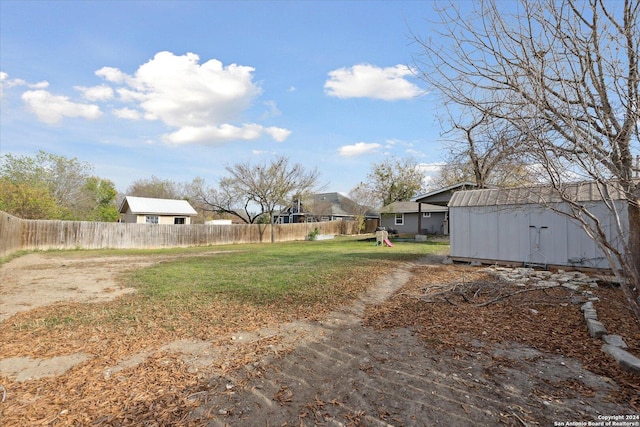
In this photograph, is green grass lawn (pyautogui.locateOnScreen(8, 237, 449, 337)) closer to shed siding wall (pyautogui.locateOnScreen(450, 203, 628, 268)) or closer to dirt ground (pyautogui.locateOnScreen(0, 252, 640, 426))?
dirt ground (pyautogui.locateOnScreen(0, 252, 640, 426))

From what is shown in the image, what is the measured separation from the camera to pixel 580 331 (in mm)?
3717

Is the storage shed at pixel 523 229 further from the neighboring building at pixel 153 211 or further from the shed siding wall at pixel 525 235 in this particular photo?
the neighboring building at pixel 153 211

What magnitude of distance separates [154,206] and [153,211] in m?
0.92

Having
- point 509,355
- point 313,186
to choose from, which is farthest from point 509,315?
point 313,186

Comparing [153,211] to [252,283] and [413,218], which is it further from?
[413,218]

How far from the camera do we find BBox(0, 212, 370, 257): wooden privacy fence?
14336mm

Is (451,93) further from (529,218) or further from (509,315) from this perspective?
(529,218)

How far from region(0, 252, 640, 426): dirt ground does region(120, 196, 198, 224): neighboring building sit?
21.6 metres

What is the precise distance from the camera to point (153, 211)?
24391 mm

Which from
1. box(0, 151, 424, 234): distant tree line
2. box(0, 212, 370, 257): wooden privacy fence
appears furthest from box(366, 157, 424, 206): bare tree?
box(0, 212, 370, 257): wooden privacy fence

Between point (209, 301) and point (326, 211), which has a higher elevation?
point (326, 211)

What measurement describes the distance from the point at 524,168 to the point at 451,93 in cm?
133

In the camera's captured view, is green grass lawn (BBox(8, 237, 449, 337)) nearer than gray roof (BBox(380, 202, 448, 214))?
Yes

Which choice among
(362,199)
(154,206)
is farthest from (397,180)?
(154,206)
